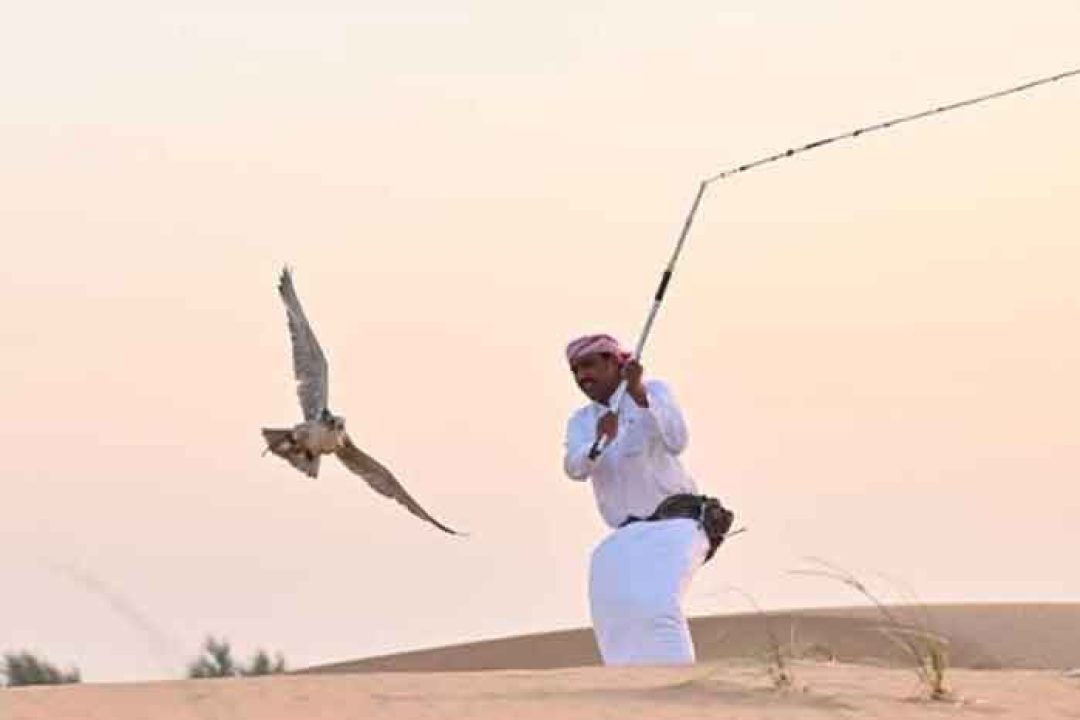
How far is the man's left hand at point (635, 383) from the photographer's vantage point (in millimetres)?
13398

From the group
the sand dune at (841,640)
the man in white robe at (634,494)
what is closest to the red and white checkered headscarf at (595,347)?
the man in white robe at (634,494)

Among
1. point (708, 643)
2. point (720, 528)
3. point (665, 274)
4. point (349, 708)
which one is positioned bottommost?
point (349, 708)

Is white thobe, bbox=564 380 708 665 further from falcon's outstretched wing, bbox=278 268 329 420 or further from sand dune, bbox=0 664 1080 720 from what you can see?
sand dune, bbox=0 664 1080 720

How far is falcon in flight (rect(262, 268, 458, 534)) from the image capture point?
1362cm

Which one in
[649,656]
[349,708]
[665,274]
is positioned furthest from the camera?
[665,274]

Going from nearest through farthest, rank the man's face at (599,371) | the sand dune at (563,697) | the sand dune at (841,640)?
the sand dune at (563,697) → the man's face at (599,371) → the sand dune at (841,640)

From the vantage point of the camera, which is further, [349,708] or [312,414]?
[312,414]

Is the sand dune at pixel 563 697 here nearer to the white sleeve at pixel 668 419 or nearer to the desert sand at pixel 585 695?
the desert sand at pixel 585 695

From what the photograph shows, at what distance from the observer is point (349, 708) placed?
30.8 feet

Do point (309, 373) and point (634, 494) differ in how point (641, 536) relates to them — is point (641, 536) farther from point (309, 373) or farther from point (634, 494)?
point (309, 373)

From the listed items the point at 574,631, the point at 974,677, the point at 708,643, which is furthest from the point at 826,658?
the point at 574,631

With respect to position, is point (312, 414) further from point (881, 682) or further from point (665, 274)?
point (881, 682)

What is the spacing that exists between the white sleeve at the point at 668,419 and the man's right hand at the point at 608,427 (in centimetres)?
15

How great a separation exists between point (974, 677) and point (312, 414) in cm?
374
